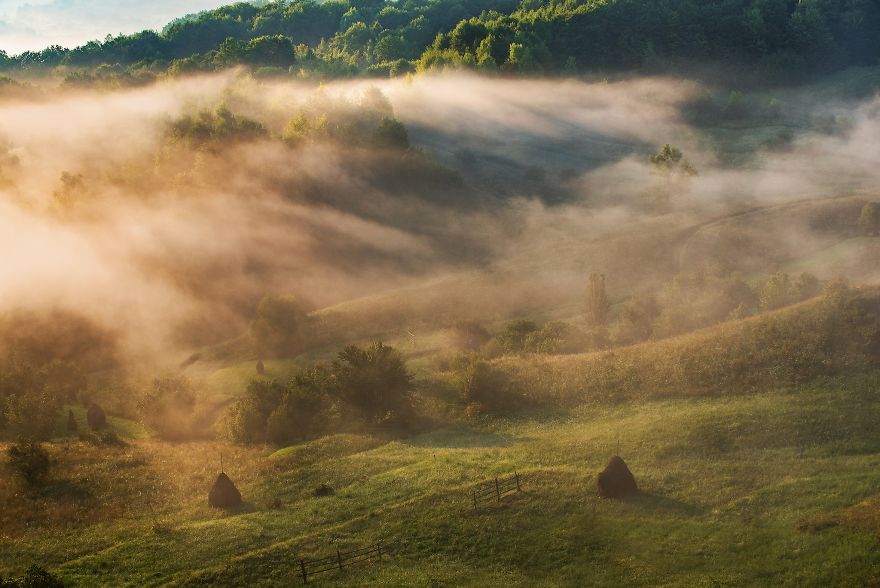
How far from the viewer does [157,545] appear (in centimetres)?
4612

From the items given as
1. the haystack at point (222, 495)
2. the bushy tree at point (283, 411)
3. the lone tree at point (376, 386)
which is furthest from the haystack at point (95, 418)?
the haystack at point (222, 495)

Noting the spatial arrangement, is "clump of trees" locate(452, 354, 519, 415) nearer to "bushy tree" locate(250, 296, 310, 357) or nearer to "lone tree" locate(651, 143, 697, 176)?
"bushy tree" locate(250, 296, 310, 357)

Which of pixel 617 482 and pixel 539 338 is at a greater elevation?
pixel 539 338

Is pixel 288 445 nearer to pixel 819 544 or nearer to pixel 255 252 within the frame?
pixel 819 544

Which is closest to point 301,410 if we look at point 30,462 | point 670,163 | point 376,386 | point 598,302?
point 376,386

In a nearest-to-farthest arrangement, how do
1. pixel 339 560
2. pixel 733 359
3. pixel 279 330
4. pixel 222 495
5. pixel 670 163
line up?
pixel 339 560
pixel 222 495
pixel 733 359
pixel 279 330
pixel 670 163

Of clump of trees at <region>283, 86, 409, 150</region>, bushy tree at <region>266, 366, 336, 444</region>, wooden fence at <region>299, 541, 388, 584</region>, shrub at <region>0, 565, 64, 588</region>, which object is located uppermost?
clump of trees at <region>283, 86, 409, 150</region>

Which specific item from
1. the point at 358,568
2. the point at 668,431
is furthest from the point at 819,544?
the point at 358,568

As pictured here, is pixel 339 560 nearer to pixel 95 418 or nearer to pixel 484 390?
pixel 484 390

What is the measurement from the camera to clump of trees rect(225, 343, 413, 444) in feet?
227

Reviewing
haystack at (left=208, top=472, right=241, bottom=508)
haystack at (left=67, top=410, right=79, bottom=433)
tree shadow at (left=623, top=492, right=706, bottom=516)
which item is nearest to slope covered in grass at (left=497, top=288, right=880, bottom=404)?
tree shadow at (left=623, top=492, right=706, bottom=516)

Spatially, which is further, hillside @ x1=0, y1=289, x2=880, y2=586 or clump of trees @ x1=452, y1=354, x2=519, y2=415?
clump of trees @ x1=452, y1=354, x2=519, y2=415

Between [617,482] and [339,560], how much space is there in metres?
17.3

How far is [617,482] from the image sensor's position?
48.7 m
